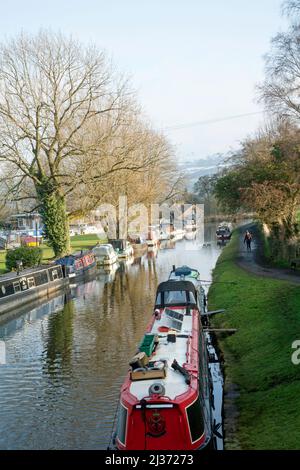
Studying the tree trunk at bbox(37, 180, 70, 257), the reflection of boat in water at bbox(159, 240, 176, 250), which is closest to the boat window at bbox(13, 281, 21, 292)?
the tree trunk at bbox(37, 180, 70, 257)

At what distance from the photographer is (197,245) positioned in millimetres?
75750

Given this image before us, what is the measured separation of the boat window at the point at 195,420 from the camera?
485 inches

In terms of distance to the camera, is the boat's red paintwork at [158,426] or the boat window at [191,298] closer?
the boat's red paintwork at [158,426]

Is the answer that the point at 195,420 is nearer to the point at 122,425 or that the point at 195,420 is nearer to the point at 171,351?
the point at 122,425

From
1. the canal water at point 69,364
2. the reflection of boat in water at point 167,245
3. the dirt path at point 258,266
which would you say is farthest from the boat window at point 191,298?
the reflection of boat in water at point 167,245

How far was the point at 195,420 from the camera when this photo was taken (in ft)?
41.1

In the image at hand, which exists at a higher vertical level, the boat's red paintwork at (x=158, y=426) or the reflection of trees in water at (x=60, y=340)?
the boat's red paintwork at (x=158, y=426)

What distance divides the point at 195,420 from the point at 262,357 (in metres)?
A: 8.08

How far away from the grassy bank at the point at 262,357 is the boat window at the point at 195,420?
1765 millimetres

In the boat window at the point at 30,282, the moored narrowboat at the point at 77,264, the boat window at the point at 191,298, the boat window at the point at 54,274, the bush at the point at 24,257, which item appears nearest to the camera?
the boat window at the point at 191,298

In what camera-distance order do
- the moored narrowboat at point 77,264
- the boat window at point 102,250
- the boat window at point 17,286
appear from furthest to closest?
the boat window at point 102,250
the moored narrowboat at point 77,264
the boat window at point 17,286

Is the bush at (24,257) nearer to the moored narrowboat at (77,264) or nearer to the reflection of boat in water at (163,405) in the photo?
the moored narrowboat at (77,264)
